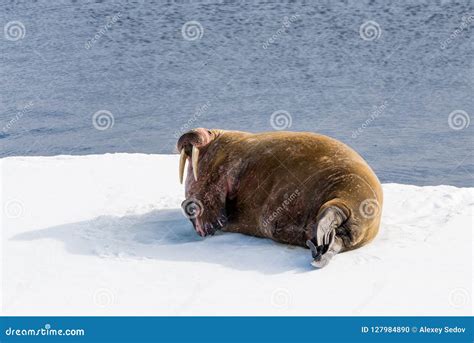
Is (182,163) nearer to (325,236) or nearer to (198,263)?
(198,263)

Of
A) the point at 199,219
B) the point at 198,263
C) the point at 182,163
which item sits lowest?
the point at 198,263

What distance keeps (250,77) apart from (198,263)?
10.6 metres

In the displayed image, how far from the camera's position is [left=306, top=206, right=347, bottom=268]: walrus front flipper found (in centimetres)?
554

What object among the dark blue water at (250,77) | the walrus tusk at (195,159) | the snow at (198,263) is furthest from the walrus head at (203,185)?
the dark blue water at (250,77)

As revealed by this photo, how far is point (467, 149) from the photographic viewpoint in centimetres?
1112

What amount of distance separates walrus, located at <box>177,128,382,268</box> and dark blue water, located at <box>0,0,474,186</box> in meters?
3.64

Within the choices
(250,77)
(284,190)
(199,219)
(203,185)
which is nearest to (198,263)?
(199,219)

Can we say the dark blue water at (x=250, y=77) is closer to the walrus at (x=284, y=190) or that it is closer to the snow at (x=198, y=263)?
the snow at (x=198, y=263)

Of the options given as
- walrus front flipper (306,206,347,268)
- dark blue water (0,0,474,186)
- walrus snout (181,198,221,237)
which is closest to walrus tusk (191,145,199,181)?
walrus snout (181,198,221,237)

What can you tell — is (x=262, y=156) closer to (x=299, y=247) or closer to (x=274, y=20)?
(x=299, y=247)

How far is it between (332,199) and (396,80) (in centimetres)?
1013

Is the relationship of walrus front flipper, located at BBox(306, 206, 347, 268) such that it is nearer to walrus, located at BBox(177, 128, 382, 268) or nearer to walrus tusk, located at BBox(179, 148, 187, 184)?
walrus, located at BBox(177, 128, 382, 268)

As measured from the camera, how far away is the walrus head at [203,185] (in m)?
6.45

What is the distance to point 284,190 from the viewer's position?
6105 millimetres
